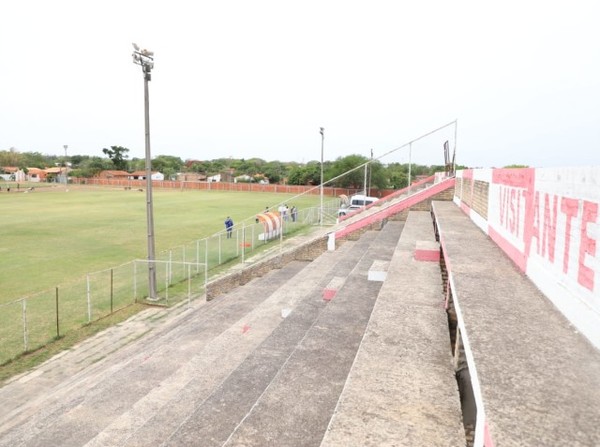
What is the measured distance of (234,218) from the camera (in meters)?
37.1

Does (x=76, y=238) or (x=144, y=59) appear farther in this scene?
(x=76, y=238)

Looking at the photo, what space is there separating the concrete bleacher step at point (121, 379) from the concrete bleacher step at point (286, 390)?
1773 mm

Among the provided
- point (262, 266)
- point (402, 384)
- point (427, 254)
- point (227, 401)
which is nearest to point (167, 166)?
point (262, 266)

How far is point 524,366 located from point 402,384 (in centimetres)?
112

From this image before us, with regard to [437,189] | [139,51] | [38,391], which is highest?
[139,51]

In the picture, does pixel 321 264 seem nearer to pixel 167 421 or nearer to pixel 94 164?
pixel 167 421

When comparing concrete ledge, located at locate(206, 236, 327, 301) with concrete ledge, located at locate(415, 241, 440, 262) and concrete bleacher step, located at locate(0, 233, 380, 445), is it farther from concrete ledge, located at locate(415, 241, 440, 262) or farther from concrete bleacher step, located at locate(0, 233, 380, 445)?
concrete ledge, located at locate(415, 241, 440, 262)

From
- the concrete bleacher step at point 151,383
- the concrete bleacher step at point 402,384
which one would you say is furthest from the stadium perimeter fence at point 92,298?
the concrete bleacher step at point 402,384

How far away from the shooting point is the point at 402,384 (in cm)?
425

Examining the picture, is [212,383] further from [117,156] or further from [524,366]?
[117,156]

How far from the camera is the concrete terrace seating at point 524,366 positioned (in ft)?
9.25

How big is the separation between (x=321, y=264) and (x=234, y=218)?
23115 mm

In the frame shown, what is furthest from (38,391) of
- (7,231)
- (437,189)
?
(7,231)

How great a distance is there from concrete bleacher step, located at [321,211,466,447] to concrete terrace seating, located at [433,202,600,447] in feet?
1.76
